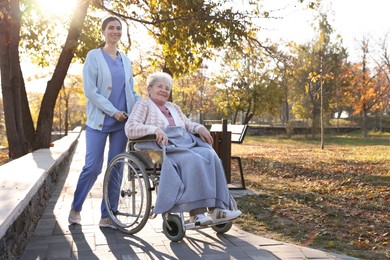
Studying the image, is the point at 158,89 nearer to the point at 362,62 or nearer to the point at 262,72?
the point at 262,72

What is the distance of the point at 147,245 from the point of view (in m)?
3.62

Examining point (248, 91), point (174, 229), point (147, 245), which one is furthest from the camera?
point (248, 91)

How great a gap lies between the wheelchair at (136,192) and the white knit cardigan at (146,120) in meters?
0.09

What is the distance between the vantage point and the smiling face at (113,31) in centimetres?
412

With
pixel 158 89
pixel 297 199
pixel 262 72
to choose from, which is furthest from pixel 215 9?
pixel 262 72

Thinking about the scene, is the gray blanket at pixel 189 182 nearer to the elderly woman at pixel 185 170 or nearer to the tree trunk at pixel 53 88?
the elderly woman at pixel 185 170

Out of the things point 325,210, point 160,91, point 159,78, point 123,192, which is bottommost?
point 325,210

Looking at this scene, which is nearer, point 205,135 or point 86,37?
point 205,135

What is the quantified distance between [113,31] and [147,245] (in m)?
1.82

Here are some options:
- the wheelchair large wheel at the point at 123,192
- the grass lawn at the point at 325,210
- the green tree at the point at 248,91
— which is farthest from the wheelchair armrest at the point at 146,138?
the green tree at the point at 248,91

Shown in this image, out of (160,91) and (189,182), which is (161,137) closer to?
(189,182)

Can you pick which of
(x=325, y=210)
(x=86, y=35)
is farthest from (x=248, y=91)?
(x=325, y=210)

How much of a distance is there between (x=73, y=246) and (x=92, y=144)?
963mm

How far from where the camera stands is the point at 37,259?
3248 mm
